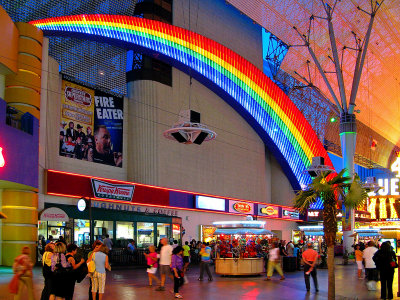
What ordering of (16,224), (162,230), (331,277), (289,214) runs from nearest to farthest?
(331,277) → (16,224) → (162,230) → (289,214)

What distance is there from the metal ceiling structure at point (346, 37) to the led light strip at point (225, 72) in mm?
3755

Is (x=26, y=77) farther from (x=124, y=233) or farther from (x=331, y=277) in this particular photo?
(x=331, y=277)

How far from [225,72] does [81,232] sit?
62.8 feet

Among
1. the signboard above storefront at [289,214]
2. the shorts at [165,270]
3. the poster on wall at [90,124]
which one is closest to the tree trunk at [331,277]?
the shorts at [165,270]

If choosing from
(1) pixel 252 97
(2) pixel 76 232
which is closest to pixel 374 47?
(1) pixel 252 97

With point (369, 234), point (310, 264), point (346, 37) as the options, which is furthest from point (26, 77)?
point (346, 37)

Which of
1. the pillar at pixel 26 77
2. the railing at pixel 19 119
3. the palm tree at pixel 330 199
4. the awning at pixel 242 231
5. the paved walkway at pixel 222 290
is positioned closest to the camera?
the palm tree at pixel 330 199

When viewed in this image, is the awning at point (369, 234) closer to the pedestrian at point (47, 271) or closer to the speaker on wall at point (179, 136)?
the speaker on wall at point (179, 136)

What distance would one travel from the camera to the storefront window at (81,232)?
87.6 feet

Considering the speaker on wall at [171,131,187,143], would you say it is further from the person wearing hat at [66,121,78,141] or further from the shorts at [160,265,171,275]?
Result: the person wearing hat at [66,121,78,141]

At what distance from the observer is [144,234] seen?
31.4 meters

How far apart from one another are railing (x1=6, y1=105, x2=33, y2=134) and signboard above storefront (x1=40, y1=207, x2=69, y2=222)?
386 centimetres

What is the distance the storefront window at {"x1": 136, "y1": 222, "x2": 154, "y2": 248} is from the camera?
31.0 m

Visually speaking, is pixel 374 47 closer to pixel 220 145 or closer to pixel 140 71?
pixel 220 145
